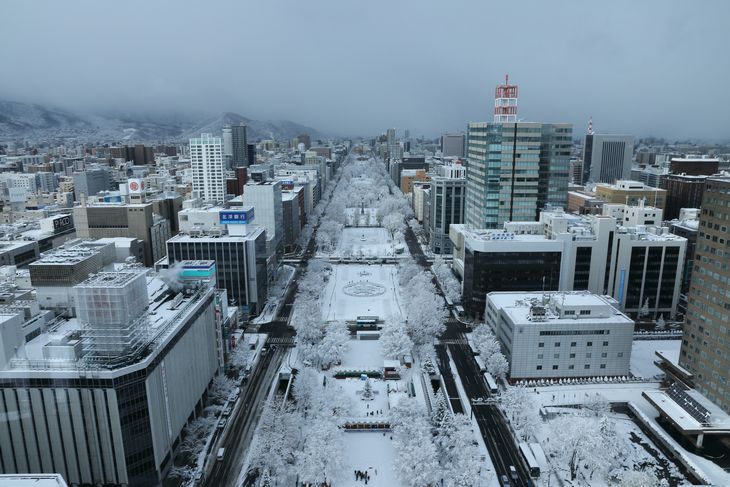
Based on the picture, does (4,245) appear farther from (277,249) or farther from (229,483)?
(229,483)

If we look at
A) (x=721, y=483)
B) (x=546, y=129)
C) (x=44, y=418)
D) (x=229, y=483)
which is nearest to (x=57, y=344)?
(x=44, y=418)

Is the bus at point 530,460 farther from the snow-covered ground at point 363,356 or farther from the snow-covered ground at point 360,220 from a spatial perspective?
the snow-covered ground at point 360,220

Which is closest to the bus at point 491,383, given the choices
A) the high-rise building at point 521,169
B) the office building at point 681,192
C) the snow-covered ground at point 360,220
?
the high-rise building at point 521,169

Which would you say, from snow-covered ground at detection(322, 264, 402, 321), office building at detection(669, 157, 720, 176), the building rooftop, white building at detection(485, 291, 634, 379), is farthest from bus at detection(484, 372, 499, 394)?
office building at detection(669, 157, 720, 176)

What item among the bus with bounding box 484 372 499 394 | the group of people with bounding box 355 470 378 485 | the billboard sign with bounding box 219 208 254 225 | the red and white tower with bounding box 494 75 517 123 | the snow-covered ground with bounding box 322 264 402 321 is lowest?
the group of people with bounding box 355 470 378 485

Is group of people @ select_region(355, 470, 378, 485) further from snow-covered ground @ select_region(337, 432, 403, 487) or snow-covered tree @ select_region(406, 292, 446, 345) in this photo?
snow-covered tree @ select_region(406, 292, 446, 345)

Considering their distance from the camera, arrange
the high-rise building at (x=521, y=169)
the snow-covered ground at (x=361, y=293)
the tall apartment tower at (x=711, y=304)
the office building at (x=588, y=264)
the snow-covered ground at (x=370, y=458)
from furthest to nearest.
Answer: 1. the high-rise building at (x=521, y=169)
2. the snow-covered ground at (x=361, y=293)
3. the office building at (x=588, y=264)
4. the tall apartment tower at (x=711, y=304)
5. the snow-covered ground at (x=370, y=458)
